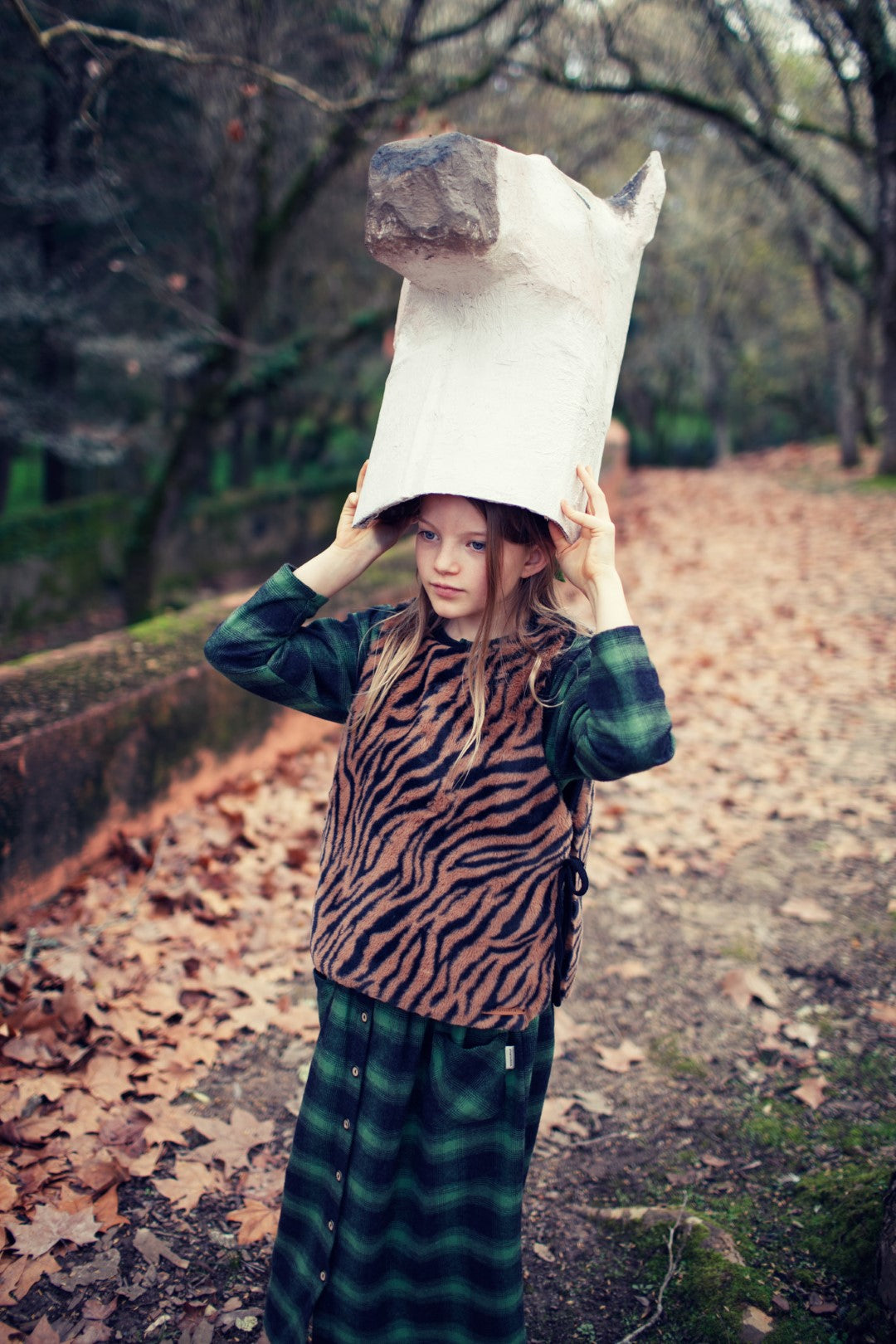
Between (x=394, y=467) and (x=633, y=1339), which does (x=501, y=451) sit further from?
(x=633, y=1339)

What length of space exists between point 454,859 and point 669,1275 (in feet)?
3.91

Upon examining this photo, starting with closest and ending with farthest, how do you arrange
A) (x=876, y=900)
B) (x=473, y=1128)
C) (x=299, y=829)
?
1. (x=473, y=1128)
2. (x=876, y=900)
3. (x=299, y=829)

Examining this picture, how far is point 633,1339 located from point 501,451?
6.37 feet

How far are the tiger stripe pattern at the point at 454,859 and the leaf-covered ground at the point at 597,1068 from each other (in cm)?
96

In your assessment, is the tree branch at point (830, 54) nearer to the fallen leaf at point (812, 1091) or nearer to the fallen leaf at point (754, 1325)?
the fallen leaf at point (812, 1091)

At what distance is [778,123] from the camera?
1086cm

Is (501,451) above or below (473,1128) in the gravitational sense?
above

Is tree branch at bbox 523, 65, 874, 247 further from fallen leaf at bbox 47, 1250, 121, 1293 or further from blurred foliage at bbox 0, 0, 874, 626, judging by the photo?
fallen leaf at bbox 47, 1250, 121, 1293

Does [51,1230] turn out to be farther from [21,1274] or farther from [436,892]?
[436,892]

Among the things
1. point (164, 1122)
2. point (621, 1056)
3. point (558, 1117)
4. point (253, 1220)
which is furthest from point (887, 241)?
point (253, 1220)

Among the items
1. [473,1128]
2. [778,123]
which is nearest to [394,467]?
[473,1128]

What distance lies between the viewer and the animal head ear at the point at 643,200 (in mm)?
1849

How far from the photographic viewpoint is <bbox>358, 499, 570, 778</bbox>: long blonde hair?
1788 mm

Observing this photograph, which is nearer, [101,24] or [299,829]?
[299,829]
